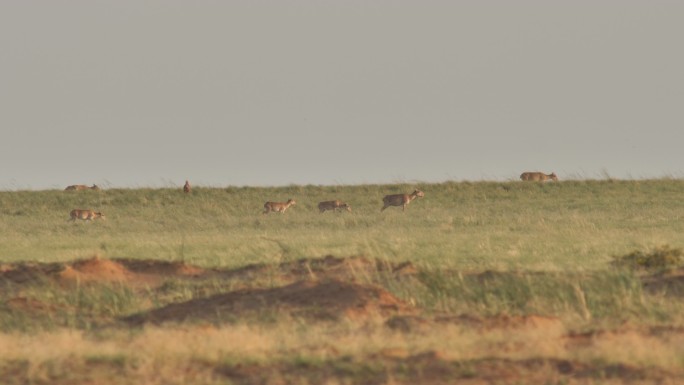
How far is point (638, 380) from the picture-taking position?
13203 millimetres

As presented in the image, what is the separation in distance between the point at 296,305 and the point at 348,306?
2.74 feet

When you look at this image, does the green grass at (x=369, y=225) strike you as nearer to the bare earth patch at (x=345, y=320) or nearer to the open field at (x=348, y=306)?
the open field at (x=348, y=306)

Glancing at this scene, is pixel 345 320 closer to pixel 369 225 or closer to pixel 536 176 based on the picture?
pixel 369 225

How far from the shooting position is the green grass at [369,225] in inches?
1147

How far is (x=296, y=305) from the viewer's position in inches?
754

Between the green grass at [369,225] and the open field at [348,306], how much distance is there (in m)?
0.20

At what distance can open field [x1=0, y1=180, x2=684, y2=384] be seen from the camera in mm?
13758

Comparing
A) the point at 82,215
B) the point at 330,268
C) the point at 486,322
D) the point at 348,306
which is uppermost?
Result: the point at 82,215

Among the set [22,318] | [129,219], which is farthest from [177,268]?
[129,219]

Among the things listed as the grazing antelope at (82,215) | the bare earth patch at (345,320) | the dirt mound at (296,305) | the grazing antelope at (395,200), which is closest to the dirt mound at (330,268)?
the bare earth patch at (345,320)

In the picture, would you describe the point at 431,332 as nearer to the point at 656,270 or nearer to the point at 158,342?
the point at 158,342

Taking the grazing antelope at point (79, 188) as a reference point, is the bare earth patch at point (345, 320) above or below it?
below

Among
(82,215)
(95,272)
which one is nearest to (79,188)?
(82,215)

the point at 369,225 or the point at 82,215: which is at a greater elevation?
the point at 82,215
